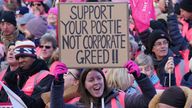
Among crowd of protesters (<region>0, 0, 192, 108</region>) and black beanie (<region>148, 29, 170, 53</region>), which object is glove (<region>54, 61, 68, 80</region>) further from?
black beanie (<region>148, 29, 170, 53</region>)

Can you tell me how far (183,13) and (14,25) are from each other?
2945mm

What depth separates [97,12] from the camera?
7.84 m

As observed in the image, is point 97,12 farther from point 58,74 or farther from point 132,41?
point 132,41

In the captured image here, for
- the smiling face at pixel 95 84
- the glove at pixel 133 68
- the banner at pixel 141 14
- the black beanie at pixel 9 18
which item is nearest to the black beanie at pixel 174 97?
the glove at pixel 133 68

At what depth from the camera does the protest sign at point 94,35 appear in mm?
7758

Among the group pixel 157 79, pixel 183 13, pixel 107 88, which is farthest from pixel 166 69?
pixel 107 88

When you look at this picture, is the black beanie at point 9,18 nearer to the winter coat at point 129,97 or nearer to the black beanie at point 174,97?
the winter coat at point 129,97

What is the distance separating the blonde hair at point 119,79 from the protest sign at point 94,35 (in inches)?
52.7

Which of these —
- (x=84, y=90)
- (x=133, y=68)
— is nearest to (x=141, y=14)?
(x=84, y=90)

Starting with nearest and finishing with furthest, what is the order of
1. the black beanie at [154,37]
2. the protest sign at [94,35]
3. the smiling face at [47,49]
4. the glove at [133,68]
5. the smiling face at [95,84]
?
the glove at [133,68] → the protest sign at [94,35] → the smiling face at [95,84] → the black beanie at [154,37] → the smiling face at [47,49]

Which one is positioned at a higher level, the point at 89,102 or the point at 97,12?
the point at 97,12

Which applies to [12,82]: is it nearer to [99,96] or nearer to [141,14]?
[99,96]

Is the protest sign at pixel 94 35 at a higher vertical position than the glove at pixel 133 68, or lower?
higher

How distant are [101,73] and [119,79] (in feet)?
4.04
